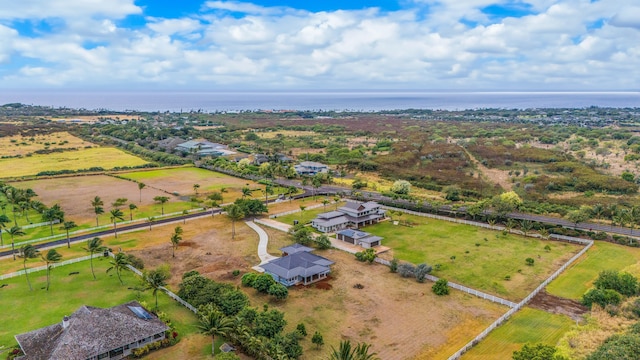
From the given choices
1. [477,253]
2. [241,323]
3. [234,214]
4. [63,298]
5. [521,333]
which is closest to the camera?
[241,323]

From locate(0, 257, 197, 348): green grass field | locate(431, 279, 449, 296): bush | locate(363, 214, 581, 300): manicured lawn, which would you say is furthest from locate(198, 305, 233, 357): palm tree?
locate(363, 214, 581, 300): manicured lawn

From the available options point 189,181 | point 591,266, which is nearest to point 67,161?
point 189,181

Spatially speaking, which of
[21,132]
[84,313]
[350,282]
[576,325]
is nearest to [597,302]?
[576,325]

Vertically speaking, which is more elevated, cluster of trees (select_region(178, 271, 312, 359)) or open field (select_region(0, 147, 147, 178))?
open field (select_region(0, 147, 147, 178))

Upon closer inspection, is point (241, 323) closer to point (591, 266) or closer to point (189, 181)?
point (591, 266)

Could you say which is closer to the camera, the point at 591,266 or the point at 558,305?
the point at 558,305

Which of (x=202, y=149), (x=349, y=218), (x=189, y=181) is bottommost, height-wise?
(x=349, y=218)

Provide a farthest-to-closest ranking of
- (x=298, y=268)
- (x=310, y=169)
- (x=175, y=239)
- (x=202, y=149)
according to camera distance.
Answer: (x=202, y=149), (x=310, y=169), (x=175, y=239), (x=298, y=268)

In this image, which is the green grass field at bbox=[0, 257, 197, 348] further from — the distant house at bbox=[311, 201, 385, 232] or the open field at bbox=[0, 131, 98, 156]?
the open field at bbox=[0, 131, 98, 156]
